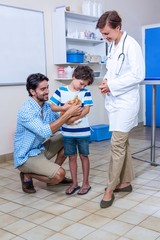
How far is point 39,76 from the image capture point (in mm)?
2504

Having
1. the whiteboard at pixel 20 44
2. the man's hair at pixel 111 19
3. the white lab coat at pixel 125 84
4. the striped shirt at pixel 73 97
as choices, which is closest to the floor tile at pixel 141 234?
the white lab coat at pixel 125 84

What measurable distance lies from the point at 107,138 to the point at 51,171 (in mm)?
2484

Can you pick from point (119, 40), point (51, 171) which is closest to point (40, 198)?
point (51, 171)

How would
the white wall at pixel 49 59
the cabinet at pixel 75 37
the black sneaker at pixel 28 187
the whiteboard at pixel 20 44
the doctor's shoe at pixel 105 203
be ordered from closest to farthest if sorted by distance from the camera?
the doctor's shoe at pixel 105 203, the black sneaker at pixel 28 187, the whiteboard at pixel 20 44, the white wall at pixel 49 59, the cabinet at pixel 75 37

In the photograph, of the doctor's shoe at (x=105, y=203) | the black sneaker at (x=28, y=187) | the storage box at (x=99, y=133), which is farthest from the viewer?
the storage box at (x=99, y=133)

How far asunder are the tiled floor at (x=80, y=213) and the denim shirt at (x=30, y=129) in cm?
36

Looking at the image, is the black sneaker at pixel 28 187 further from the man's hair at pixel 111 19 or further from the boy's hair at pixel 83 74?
the man's hair at pixel 111 19

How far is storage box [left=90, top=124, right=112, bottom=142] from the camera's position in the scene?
4.63m

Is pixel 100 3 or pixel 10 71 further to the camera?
pixel 100 3

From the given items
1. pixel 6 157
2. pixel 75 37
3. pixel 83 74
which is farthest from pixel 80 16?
pixel 83 74

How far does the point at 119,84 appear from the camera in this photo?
2.17 m

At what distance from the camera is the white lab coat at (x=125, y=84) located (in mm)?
2162

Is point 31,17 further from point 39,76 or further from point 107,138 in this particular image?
point 107,138

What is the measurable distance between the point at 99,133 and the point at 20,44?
1718 mm
